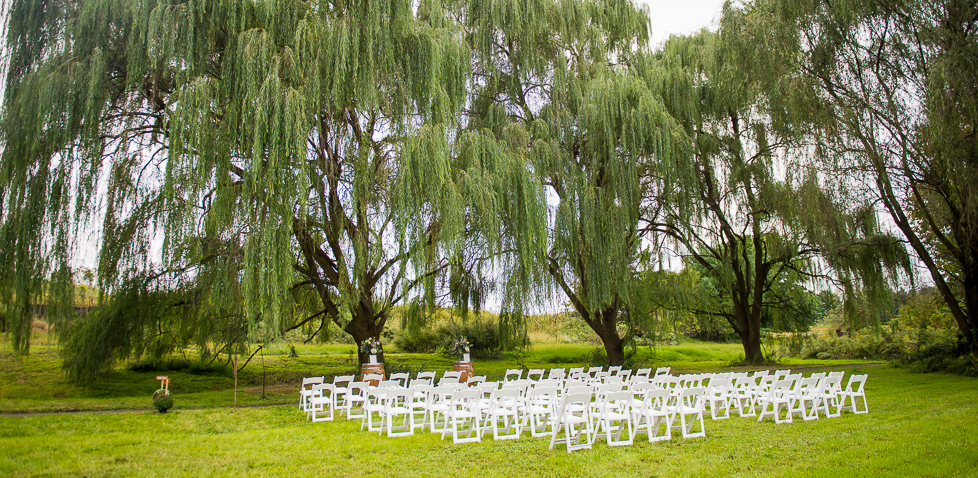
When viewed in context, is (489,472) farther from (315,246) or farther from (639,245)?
(639,245)

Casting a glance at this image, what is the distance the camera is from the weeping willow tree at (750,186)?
1274cm

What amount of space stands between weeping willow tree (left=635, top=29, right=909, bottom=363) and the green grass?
20.3 ft

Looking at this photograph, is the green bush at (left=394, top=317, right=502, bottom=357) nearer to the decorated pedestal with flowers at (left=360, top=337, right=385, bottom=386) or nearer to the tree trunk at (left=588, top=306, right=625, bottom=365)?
the tree trunk at (left=588, top=306, right=625, bottom=365)

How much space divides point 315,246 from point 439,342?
1217 centimetres

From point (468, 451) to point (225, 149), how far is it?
6.81 metres

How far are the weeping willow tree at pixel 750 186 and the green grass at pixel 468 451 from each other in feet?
20.3

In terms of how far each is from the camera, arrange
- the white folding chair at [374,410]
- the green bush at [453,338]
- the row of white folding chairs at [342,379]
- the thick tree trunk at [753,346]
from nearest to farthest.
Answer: the white folding chair at [374,410], the row of white folding chairs at [342,379], the thick tree trunk at [753,346], the green bush at [453,338]

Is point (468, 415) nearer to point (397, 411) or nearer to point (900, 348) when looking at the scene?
point (397, 411)

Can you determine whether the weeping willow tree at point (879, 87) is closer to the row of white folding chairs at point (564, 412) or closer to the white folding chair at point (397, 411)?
the row of white folding chairs at point (564, 412)

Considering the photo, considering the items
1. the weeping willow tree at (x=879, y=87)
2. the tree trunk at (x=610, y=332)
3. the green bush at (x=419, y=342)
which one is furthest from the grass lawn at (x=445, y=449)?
the green bush at (x=419, y=342)

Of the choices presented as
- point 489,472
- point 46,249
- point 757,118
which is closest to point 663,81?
point 757,118

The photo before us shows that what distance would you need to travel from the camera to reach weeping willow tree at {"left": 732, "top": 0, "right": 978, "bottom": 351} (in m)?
9.43

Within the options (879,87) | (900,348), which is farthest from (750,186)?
(900,348)

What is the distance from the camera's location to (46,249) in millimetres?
9773
